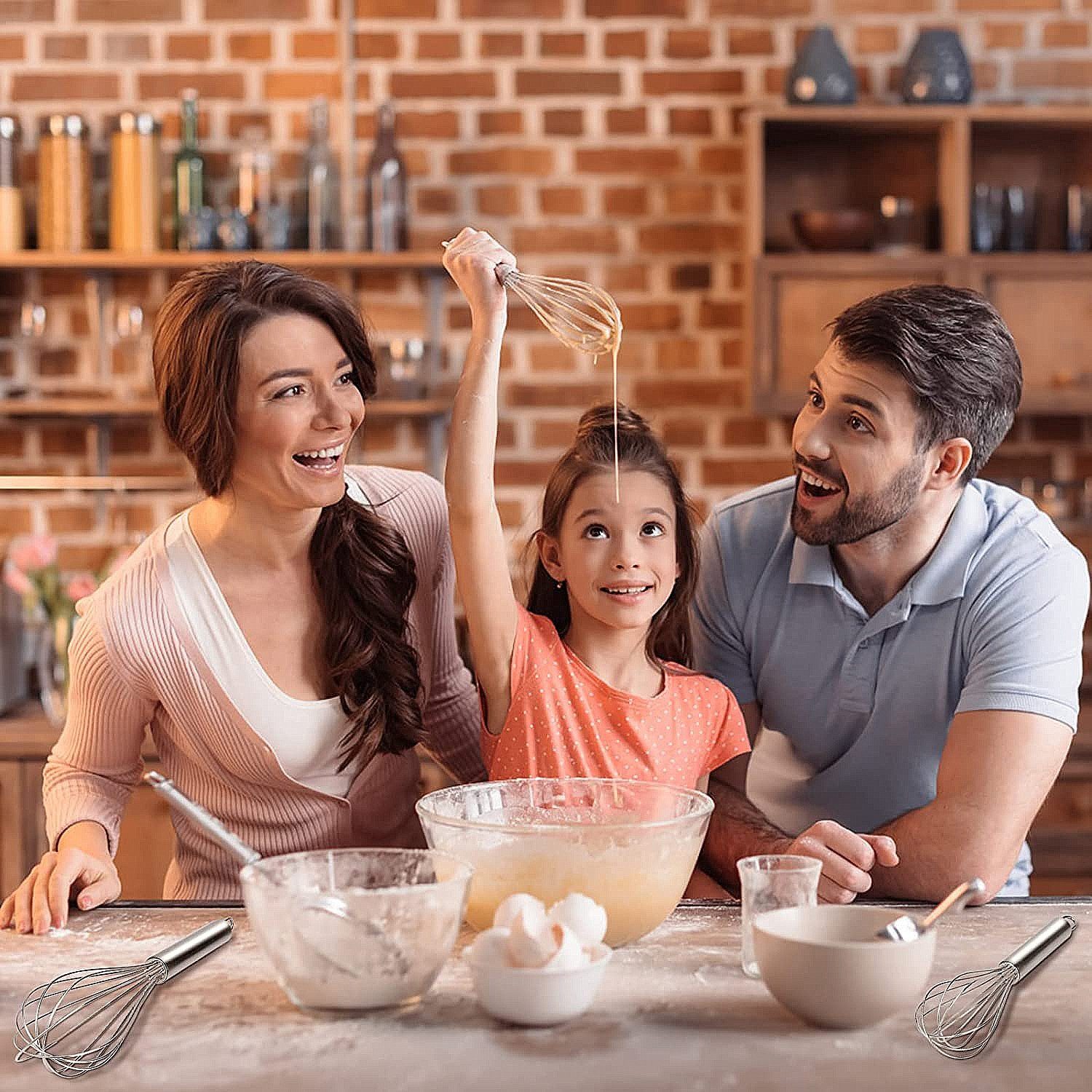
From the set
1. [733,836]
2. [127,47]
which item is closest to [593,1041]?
[733,836]

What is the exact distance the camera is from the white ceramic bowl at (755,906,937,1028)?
101cm

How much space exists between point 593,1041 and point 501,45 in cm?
265

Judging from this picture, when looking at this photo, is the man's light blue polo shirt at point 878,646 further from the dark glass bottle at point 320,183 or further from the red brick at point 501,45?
the red brick at point 501,45

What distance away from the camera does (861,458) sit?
1812mm

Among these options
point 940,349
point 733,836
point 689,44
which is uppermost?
point 689,44

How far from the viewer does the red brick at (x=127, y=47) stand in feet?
10.5

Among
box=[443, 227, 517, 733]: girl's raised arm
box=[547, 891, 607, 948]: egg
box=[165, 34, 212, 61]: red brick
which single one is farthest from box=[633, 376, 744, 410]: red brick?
box=[547, 891, 607, 948]: egg

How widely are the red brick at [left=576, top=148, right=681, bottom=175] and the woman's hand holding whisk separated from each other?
5.84ft

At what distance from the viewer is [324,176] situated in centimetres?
314

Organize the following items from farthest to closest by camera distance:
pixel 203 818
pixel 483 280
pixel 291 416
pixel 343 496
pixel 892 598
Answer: pixel 892 598
pixel 343 496
pixel 291 416
pixel 483 280
pixel 203 818

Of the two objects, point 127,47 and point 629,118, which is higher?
point 127,47

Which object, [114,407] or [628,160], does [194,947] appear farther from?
[628,160]

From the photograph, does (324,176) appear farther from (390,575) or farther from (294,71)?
(390,575)

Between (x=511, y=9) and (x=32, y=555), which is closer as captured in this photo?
(x=32, y=555)
